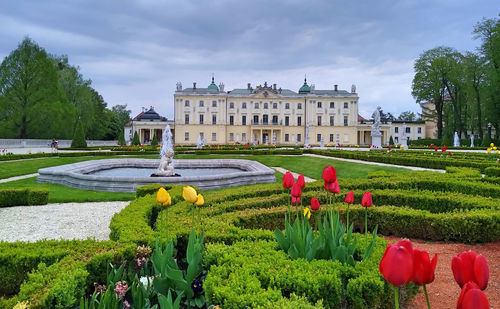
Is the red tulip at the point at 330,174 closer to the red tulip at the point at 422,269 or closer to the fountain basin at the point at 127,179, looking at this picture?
the red tulip at the point at 422,269

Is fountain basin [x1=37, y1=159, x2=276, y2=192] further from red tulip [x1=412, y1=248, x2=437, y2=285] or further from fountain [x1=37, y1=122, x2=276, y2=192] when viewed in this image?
red tulip [x1=412, y1=248, x2=437, y2=285]

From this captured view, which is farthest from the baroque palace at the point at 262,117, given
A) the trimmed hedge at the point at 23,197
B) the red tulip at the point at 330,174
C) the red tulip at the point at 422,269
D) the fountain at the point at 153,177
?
the red tulip at the point at 422,269

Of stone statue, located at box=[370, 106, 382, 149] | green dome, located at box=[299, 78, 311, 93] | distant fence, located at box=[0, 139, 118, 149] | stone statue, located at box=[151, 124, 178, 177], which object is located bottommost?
stone statue, located at box=[151, 124, 178, 177]

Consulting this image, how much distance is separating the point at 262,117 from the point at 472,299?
54577 millimetres

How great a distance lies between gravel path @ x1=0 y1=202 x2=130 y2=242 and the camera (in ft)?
17.4

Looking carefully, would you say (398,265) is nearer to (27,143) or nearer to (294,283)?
(294,283)

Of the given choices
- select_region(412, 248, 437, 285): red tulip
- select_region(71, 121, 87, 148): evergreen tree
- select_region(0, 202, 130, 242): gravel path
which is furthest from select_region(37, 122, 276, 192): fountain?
select_region(71, 121, 87, 148): evergreen tree

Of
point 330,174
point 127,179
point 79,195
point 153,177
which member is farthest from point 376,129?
point 330,174

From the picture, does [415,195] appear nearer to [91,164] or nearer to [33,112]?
[91,164]

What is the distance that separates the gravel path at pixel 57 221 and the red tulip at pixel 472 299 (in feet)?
16.8

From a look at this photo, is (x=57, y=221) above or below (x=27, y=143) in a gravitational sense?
below

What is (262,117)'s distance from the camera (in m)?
55.1

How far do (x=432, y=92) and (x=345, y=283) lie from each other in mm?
45511

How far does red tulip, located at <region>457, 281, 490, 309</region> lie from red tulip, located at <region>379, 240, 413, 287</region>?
219mm
